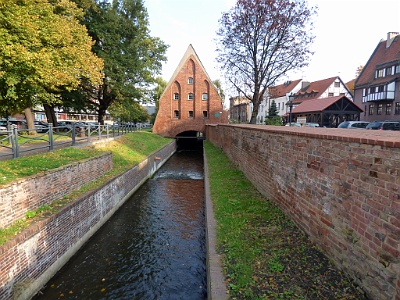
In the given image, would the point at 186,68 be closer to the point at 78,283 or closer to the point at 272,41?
the point at 272,41

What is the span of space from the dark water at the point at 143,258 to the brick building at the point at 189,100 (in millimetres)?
24671

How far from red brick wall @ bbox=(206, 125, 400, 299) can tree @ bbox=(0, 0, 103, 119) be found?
11572 mm

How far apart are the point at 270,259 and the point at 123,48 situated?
2297 cm

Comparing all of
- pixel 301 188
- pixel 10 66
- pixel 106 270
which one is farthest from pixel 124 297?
pixel 10 66

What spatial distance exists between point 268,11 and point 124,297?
21431 millimetres

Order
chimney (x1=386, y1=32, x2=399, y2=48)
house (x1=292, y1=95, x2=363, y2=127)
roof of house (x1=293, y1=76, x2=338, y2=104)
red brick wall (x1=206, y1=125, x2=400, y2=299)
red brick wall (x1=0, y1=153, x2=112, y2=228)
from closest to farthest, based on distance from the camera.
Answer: red brick wall (x1=206, y1=125, x2=400, y2=299) → red brick wall (x1=0, y1=153, x2=112, y2=228) → house (x1=292, y1=95, x2=363, y2=127) → chimney (x1=386, y1=32, x2=399, y2=48) → roof of house (x1=293, y1=76, x2=338, y2=104)

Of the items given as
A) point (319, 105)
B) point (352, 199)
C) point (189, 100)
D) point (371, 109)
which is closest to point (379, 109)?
point (371, 109)

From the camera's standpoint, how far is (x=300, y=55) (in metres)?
21.3

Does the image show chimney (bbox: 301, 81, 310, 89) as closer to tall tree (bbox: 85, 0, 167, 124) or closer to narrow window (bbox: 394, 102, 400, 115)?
narrow window (bbox: 394, 102, 400, 115)

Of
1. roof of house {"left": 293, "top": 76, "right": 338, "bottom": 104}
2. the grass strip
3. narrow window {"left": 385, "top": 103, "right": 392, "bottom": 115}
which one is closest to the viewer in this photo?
the grass strip

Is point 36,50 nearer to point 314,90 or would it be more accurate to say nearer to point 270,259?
point 270,259

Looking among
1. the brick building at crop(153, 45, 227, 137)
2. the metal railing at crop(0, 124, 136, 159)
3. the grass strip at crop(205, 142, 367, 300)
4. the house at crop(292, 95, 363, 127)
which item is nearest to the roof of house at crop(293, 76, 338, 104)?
the house at crop(292, 95, 363, 127)

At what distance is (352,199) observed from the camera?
3.74 m

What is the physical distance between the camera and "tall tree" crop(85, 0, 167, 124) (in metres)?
21.9
